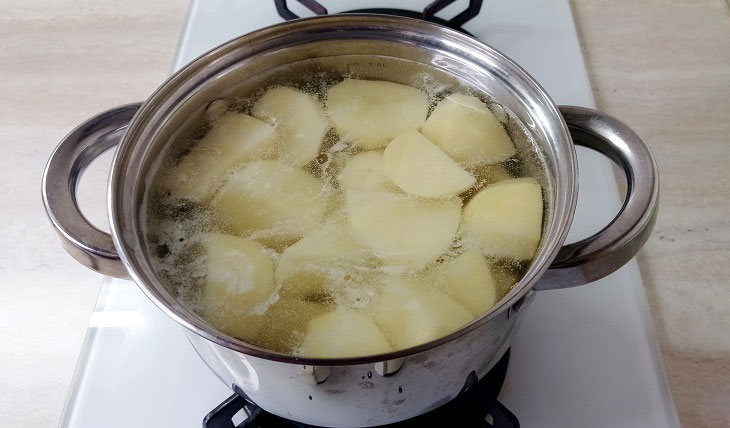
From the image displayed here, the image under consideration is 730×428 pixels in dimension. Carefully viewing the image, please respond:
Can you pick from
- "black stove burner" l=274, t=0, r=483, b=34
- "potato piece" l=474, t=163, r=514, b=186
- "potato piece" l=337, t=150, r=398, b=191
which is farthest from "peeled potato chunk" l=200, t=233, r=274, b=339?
"black stove burner" l=274, t=0, r=483, b=34

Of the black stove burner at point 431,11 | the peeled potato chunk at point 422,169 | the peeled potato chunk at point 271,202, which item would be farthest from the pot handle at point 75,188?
the black stove burner at point 431,11

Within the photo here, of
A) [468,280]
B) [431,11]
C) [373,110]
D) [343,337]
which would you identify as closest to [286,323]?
[343,337]

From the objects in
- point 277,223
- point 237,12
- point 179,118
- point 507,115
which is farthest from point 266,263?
point 237,12

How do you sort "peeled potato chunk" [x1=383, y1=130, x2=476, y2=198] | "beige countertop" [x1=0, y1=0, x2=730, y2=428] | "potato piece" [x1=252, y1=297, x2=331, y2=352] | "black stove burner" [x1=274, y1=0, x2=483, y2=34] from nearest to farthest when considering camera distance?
"potato piece" [x1=252, y1=297, x2=331, y2=352], "peeled potato chunk" [x1=383, y1=130, x2=476, y2=198], "beige countertop" [x1=0, y1=0, x2=730, y2=428], "black stove burner" [x1=274, y1=0, x2=483, y2=34]

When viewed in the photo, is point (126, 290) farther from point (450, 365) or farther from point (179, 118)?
point (450, 365)

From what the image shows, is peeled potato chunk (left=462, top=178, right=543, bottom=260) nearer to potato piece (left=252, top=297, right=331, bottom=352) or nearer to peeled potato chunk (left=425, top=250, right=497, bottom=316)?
peeled potato chunk (left=425, top=250, right=497, bottom=316)
